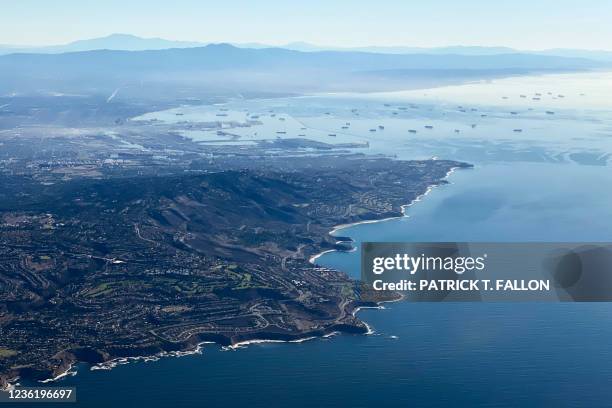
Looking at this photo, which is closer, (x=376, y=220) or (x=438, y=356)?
(x=438, y=356)

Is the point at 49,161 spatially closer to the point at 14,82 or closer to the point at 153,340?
the point at 153,340

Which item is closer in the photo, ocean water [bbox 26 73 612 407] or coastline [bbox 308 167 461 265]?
ocean water [bbox 26 73 612 407]

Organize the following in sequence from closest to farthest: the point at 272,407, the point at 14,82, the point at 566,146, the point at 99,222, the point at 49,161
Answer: the point at 272,407 < the point at 99,222 < the point at 49,161 < the point at 566,146 < the point at 14,82

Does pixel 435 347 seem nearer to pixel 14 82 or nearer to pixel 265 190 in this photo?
pixel 265 190

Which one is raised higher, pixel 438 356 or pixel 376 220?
pixel 376 220

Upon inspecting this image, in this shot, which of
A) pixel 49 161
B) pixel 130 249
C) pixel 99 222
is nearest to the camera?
pixel 130 249

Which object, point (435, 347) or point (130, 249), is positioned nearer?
point (435, 347)

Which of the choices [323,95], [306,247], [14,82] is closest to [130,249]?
[306,247]

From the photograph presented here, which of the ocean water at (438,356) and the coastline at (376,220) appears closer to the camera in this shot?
the ocean water at (438,356)

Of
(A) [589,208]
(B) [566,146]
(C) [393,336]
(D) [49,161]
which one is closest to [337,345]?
(C) [393,336]
